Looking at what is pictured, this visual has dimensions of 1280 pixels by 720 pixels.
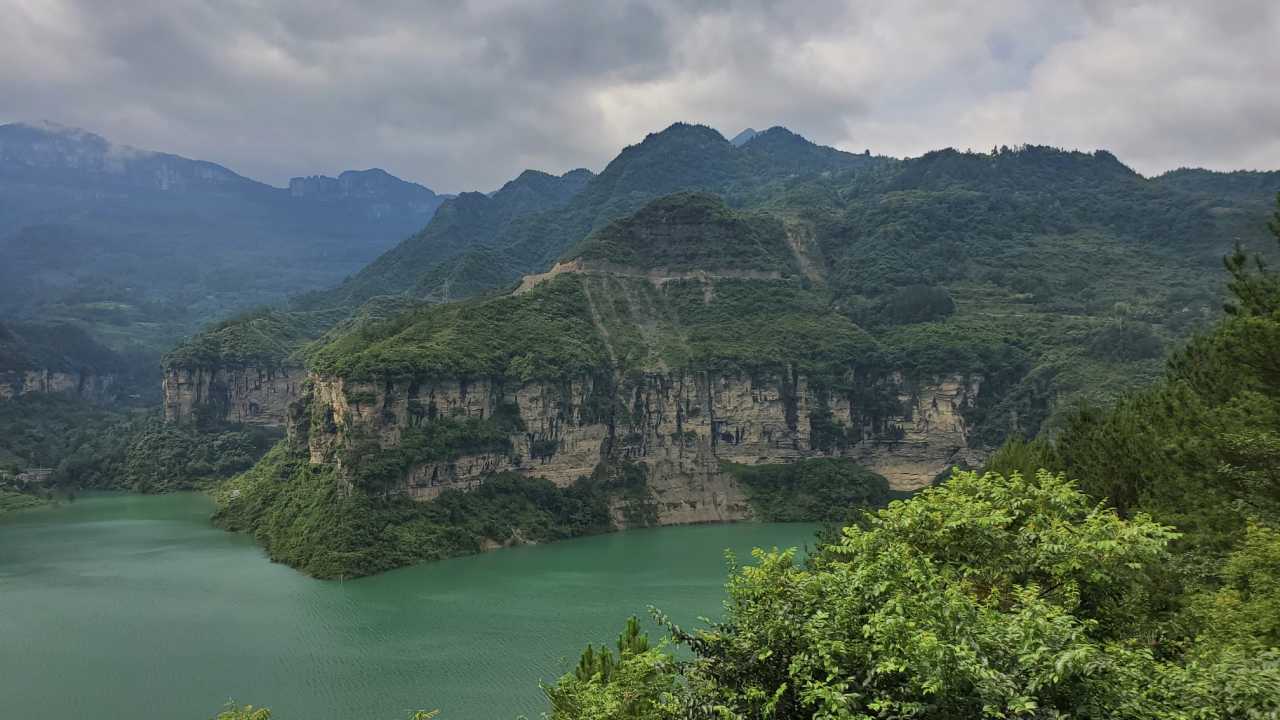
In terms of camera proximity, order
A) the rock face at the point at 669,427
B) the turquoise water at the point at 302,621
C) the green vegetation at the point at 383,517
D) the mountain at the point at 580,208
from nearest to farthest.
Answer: the turquoise water at the point at 302,621
the green vegetation at the point at 383,517
the rock face at the point at 669,427
the mountain at the point at 580,208

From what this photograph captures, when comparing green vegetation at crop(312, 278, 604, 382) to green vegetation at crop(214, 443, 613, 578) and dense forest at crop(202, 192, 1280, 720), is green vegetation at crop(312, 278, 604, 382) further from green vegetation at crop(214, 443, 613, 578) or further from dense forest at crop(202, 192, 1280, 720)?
dense forest at crop(202, 192, 1280, 720)

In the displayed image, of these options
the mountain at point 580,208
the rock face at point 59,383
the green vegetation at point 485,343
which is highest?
the mountain at point 580,208

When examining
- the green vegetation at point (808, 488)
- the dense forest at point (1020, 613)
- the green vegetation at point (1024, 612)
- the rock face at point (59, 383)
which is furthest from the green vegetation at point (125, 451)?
the green vegetation at point (1024, 612)

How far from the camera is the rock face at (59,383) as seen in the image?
341 feet

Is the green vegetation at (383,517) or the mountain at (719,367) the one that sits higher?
the mountain at (719,367)

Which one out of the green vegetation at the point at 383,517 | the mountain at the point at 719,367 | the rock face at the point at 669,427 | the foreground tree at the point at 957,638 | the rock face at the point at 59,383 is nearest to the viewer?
the foreground tree at the point at 957,638

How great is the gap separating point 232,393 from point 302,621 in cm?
7054

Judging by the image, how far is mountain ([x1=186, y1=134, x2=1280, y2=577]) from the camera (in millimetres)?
56969

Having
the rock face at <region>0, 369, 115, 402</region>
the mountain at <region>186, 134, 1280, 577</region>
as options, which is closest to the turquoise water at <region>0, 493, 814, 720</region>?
the mountain at <region>186, 134, 1280, 577</region>

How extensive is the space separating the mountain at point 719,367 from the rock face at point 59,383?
24.5 m

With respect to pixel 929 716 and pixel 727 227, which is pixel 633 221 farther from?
pixel 929 716

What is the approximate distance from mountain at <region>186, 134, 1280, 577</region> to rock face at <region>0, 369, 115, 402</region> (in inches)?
963

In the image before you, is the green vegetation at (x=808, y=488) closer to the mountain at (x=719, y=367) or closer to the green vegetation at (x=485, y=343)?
the mountain at (x=719, y=367)

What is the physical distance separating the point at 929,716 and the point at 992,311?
8357 centimetres
